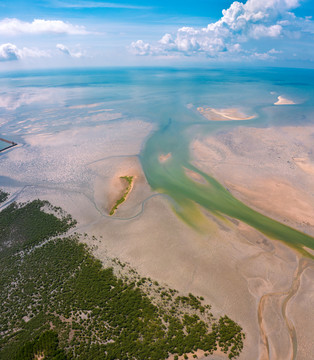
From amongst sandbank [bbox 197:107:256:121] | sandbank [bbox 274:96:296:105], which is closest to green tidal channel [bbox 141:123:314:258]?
sandbank [bbox 197:107:256:121]

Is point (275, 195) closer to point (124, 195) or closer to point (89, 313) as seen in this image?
point (124, 195)

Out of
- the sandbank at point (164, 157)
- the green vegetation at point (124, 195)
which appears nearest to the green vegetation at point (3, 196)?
the green vegetation at point (124, 195)

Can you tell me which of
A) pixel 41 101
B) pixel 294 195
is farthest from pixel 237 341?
pixel 41 101

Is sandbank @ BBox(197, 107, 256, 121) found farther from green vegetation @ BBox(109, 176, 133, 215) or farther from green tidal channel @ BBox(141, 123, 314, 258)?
green vegetation @ BBox(109, 176, 133, 215)

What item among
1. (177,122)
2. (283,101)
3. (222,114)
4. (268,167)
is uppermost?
(283,101)

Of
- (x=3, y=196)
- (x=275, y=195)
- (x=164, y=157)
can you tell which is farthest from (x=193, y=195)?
(x=3, y=196)

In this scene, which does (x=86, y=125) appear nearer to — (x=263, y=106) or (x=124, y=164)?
(x=124, y=164)

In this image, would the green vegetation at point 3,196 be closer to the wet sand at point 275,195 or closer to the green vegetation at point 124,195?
the green vegetation at point 124,195
